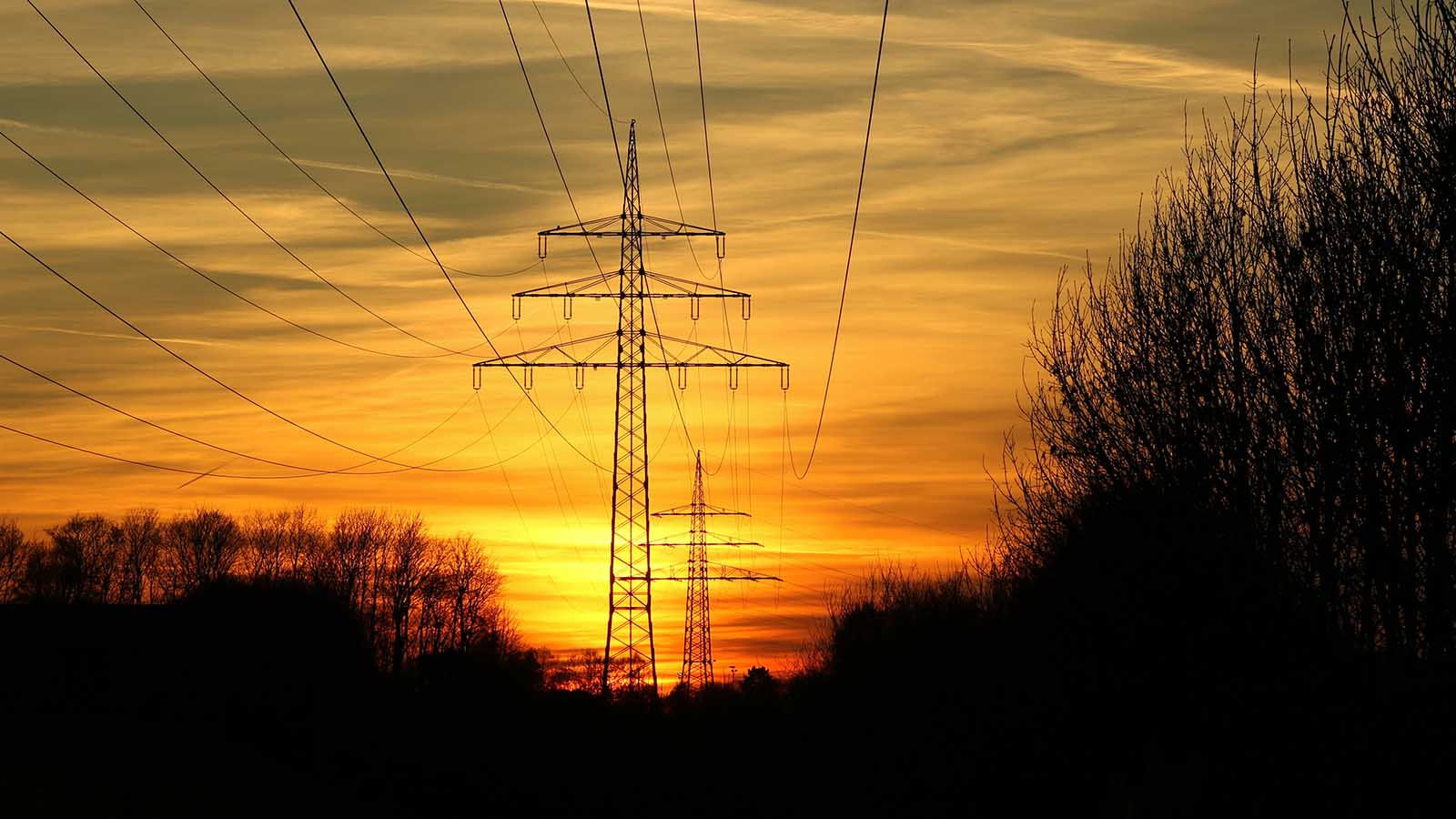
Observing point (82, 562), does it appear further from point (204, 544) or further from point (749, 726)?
point (749, 726)

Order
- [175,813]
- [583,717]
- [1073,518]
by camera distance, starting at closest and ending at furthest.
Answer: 1. [1073,518]
2. [175,813]
3. [583,717]

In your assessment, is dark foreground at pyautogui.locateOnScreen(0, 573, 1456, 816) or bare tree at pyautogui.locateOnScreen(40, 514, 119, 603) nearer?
dark foreground at pyautogui.locateOnScreen(0, 573, 1456, 816)

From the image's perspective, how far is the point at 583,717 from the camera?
41.4 metres

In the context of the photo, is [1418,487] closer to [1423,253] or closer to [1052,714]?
[1423,253]

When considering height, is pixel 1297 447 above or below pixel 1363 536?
above

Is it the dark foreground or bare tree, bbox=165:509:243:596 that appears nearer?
the dark foreground

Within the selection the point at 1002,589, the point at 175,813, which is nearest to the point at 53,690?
the point at 175,813

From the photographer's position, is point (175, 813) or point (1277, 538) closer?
point (1277, 538)

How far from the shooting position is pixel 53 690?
42.0 metres

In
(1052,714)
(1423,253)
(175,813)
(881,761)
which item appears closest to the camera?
(1423,253)

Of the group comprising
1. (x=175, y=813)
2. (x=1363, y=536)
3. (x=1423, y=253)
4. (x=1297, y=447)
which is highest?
(x=1423, y=253)

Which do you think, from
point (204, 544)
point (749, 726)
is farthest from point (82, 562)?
point (749, 726)

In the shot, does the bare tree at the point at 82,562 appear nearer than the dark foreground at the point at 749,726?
No

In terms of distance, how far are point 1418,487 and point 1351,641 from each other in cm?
211
